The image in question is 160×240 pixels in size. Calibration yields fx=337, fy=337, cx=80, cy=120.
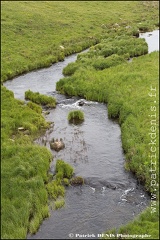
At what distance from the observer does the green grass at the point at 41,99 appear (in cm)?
3553

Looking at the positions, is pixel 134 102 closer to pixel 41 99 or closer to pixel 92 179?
pixel 41 99

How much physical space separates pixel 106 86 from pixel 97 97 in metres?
1.96

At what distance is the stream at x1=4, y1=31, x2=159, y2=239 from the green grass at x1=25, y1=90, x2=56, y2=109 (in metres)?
0.78

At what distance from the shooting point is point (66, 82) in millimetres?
39375

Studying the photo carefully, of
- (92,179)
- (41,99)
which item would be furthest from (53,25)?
(92,179)

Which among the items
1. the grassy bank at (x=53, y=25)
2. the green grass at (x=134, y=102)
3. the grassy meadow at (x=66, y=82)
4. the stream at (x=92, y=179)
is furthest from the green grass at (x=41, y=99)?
the grassy bank at (x=53, y=25)

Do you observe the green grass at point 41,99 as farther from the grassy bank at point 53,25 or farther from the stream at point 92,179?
the grassy bank at point 53,25

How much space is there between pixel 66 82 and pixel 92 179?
725 inches

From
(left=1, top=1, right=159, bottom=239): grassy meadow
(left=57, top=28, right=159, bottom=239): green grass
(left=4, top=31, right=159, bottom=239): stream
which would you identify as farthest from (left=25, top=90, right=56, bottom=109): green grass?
(left=57, top=28, right=159, bottom=239): green grass

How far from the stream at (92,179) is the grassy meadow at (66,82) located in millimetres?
747

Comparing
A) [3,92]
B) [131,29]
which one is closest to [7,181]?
[3,92]

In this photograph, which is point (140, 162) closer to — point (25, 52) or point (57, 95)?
point (57, 95)

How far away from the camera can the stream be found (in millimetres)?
19281

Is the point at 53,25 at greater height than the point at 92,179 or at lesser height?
greater
